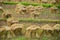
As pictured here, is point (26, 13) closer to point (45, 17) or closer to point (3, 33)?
point (45, 17)

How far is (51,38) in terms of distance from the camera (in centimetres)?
376

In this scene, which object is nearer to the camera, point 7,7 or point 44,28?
point 44,28

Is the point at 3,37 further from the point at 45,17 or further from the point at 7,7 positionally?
the point at 7,7

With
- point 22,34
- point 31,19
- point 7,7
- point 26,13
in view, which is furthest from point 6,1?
point 22,34

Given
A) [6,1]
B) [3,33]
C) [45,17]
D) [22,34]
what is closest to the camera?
[3,33]

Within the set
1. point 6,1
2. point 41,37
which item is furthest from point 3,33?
point 6,1

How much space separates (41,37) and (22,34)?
1.23 ft

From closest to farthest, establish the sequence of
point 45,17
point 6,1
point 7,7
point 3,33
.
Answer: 1. point 3,33
2. point 45,17
3. point 7,7
4. point 6,1

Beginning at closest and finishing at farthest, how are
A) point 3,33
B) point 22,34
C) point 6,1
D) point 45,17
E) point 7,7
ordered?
point 3,33 < point 22,34 < point 45,17 < point 7,7 < point 6,1

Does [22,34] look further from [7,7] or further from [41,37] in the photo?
[7,7]

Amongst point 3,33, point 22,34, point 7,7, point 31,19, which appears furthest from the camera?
point 7,7

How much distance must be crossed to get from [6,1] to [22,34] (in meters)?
2.83

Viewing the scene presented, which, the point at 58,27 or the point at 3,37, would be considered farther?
the point at 58,27

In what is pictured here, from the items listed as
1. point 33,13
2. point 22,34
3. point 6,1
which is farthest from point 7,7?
point 22,34
